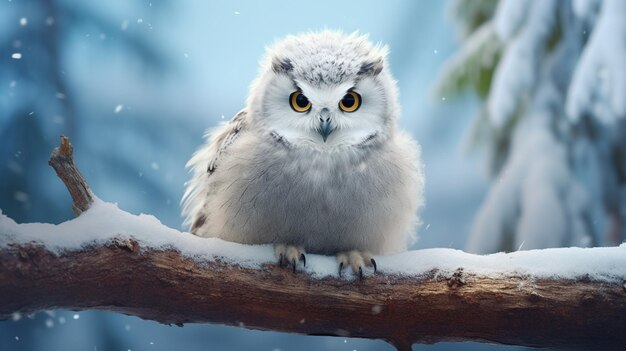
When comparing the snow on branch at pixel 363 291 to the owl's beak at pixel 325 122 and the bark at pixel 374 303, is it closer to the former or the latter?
the bark at pixel 374 303

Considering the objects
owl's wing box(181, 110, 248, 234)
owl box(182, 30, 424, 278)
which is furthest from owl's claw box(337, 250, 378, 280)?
owl's wing box(181, 110, 248, 234)

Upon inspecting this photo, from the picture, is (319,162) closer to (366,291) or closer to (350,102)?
(350,102)

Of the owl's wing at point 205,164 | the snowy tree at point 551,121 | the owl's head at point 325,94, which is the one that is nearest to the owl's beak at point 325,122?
the owl's head at point 325,94

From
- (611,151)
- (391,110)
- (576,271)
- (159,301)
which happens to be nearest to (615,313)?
(576,271)

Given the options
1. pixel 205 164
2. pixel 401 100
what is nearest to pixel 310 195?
pixel 205 164

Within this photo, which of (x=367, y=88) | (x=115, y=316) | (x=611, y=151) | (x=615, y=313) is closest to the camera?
(x=615, y=313)

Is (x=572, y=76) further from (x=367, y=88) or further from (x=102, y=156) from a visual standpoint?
(x=102, y=156)
